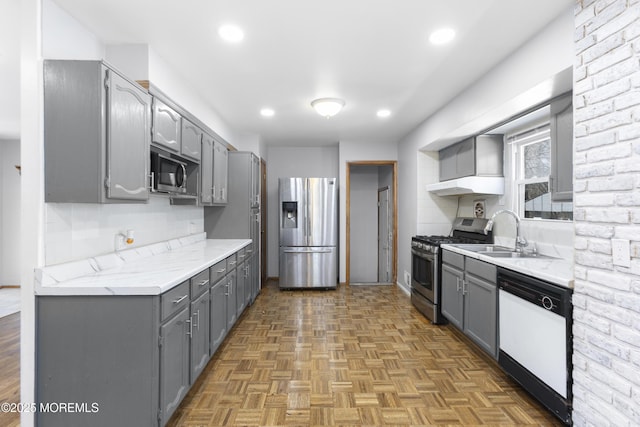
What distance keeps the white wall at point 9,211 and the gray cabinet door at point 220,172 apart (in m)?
3.53

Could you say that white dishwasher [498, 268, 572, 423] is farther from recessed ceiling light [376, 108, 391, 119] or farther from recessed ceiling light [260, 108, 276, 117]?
recessed ceiling light [260, 108, 276, 117]

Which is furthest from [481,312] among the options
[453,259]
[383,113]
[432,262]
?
[383,113]

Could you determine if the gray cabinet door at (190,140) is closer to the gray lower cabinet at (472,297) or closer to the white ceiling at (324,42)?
the white ceiling at (324,42)

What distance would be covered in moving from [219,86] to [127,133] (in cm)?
138

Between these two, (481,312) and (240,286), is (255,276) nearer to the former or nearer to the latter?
(240,286)

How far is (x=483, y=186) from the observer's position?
3.53m

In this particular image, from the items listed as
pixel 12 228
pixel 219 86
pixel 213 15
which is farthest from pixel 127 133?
pixel 12 228

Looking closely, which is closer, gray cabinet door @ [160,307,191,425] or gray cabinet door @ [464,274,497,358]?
gray cabinet door @ [160,307,191,425]

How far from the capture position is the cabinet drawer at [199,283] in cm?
215

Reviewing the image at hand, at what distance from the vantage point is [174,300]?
1.87 metres

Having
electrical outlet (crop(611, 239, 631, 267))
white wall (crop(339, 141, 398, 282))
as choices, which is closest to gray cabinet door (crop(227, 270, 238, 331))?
white wall (crop(339, 141, 398, 282))

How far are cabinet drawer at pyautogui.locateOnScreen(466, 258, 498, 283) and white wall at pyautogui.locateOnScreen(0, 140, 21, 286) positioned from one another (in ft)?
20.7

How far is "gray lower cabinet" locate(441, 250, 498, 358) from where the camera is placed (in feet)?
8.43

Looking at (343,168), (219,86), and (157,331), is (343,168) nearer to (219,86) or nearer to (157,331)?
(219,86)
